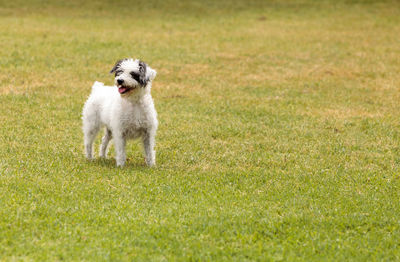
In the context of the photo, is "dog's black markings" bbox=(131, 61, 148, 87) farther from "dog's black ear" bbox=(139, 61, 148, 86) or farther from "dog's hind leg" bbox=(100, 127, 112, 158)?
"dog's hind leg" bbox=(100, 127, 112, 158)

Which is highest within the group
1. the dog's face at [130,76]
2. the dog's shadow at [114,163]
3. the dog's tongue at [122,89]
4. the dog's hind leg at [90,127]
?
the dog's face at [130,76]

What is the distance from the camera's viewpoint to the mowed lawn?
5.98 meters

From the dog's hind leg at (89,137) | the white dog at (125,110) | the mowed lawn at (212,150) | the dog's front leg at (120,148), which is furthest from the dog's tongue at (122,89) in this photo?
the dog's hind leg at (89,137)

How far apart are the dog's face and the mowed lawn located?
45.7 inches

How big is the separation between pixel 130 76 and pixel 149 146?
46.3 inches

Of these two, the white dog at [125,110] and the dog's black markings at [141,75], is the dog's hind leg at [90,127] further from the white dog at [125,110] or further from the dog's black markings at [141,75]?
the dog's black markings at [141,75]

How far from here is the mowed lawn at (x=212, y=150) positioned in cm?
598

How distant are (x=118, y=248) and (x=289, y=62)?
13191mm

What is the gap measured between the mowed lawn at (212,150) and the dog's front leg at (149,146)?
0.57 feet

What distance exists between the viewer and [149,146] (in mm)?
8359

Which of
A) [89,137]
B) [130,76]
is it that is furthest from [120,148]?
[130,76]

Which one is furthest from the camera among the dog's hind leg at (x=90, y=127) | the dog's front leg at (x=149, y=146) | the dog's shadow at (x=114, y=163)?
the dog's hind leg at (x=90, y=127)

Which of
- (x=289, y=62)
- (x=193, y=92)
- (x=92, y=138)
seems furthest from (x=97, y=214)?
(x=289, y=62)

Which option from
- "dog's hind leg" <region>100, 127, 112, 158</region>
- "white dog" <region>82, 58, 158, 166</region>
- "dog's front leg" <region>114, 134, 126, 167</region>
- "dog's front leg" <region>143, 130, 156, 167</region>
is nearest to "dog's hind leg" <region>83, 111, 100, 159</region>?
"white dog" <region>82, 58, 158, 166</region>
